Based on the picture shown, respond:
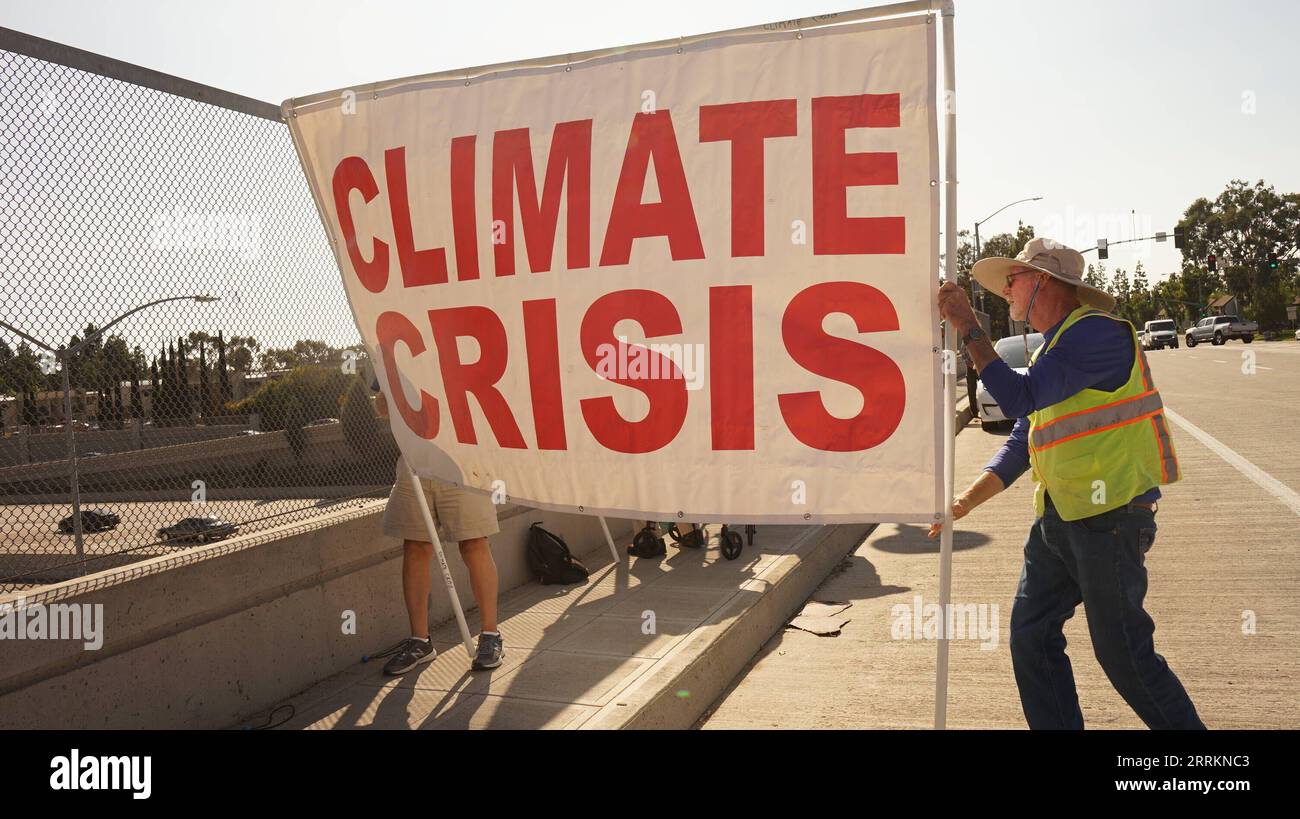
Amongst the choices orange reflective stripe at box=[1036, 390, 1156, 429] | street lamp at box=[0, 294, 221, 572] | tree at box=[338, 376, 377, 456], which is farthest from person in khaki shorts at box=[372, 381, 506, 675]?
orange reflective stripe at box=[1036, 390, 1156, 429]

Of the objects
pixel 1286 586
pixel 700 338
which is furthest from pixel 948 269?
pixel 1286 586

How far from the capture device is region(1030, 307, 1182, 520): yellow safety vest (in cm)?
323

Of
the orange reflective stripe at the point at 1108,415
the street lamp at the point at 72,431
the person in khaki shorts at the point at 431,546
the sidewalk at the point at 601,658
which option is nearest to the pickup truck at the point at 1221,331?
the sidewalk at the point at 601,658

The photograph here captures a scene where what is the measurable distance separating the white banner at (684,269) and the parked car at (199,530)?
1428mm

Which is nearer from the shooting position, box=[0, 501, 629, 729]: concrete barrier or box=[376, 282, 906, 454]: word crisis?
box=[376, 282, 906, 454]: word crisis

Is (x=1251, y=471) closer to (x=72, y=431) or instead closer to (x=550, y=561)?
(x=550, y=561)

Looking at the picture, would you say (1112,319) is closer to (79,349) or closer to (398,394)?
(398,394)

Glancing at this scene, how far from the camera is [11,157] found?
387cm

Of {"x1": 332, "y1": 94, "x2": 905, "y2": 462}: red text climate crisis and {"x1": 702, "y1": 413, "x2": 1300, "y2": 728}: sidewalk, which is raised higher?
{"x1": 332, "y1": 94, "x2": 905, "y2": 462}: red text climate crisis

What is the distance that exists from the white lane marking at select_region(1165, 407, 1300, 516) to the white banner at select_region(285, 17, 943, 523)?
7.17m

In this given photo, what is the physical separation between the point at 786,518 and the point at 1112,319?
1314 mm

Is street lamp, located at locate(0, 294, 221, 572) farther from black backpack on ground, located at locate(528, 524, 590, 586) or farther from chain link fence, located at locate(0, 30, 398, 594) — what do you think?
black backpack on ground, located at locate(528, 524, 590, 586)

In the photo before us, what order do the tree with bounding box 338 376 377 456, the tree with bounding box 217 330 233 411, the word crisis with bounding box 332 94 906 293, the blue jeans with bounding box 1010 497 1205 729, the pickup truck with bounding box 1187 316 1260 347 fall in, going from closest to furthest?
the blue jeans with bounding box 1010 497 1205 729 < the word crisis with bounding box 332 94 906 293 < the tree with bounding box 217 330 233 411 < the tree with bounding box 338 376 377 456 < the pickup truck with bounding box 1187 316 1260 347

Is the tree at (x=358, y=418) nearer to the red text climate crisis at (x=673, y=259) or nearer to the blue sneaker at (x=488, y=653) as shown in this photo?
the blue sneaker at (x=488, y=653)
